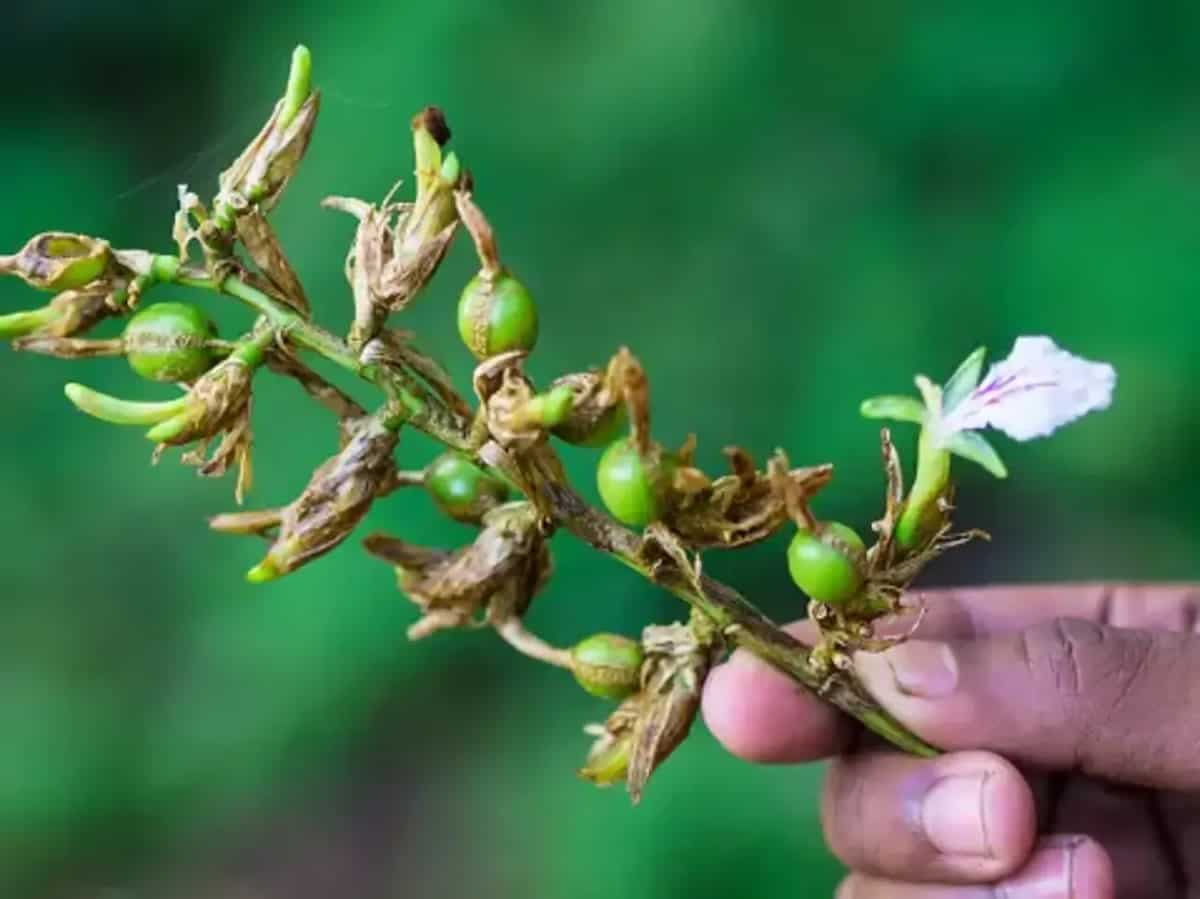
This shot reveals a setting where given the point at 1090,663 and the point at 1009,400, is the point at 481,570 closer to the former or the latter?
the point at 1009,400

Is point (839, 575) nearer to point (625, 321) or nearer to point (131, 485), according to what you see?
point (625, 321)

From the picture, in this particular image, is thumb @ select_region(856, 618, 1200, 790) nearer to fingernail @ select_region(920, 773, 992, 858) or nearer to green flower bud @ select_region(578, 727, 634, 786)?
fingernail @ select_region(920, 773, 992, 858)

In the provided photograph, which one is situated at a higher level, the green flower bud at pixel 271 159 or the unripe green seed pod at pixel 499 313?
the green flower bud at pixel 271 159

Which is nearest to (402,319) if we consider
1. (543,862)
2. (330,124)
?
(330,124)

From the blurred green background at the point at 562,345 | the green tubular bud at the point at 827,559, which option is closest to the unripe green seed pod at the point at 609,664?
the green tubular bud at the point at 827,559

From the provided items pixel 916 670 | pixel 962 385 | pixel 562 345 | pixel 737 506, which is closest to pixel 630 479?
pixel 737 506

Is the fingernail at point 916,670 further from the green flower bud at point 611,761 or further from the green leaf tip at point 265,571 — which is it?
the green leaf tip at point 265,571

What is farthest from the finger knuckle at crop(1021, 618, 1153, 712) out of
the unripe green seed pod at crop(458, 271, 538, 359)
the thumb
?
the unripe green seed pod at crop(458, 271, 538, 359)
